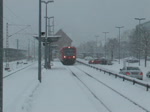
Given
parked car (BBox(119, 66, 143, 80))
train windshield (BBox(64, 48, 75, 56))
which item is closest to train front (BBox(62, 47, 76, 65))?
train windshield (BBox(64, 48, 75, 56))

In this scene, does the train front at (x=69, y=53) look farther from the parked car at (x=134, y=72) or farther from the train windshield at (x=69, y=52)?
the parked car at (x=134, y=72)

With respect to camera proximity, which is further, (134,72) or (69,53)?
(69,53)

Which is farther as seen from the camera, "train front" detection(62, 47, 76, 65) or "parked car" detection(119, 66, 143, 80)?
"train front" detection(62, 47, 76, 65)

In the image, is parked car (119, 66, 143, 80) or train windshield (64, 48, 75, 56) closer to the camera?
parked car (119, 66, 143, 80)

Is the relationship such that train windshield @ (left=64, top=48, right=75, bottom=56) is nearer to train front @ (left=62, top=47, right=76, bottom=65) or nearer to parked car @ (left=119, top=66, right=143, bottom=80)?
train front @ (left=62, top=47, right=76, bottom=65)

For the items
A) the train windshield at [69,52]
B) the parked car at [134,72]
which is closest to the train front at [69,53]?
the train windshield at [69,52]

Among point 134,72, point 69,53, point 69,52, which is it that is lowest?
point 134,72

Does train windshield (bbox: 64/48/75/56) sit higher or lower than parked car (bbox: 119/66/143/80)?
higher

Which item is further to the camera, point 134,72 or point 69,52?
point 69,52

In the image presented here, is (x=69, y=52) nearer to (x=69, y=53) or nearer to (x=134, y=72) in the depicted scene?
(x=69, y=53)

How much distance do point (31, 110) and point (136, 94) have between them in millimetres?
9039

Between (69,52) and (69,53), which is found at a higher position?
(69,52)

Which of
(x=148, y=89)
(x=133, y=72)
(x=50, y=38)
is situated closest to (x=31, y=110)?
(x=148, y=89)

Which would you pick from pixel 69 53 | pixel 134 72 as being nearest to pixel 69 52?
pixel 69 53
